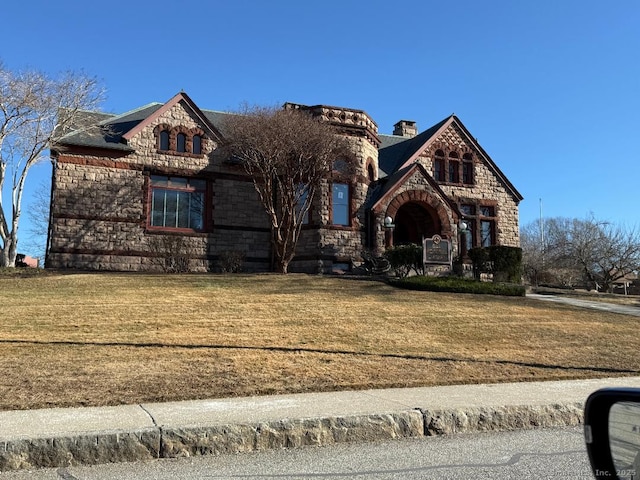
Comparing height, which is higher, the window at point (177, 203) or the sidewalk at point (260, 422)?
the window at point (177, 203)

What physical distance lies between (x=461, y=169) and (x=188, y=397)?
25909mm

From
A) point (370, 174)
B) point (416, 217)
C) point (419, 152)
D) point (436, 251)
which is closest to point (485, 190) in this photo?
point (419, 152)

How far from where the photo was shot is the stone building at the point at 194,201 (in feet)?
76.9

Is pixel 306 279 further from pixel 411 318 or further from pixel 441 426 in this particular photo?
pixel 441 426

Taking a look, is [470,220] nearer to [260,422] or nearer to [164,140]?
[164,140]

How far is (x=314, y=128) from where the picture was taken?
22469 millimetres

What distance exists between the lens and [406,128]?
36.7 meters

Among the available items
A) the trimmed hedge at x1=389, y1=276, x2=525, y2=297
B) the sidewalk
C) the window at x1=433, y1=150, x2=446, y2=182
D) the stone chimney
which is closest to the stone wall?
the window at x1=433, y1=150, x2=446, y2=182

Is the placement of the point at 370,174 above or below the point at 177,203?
above

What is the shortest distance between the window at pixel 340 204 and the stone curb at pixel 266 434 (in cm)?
1906

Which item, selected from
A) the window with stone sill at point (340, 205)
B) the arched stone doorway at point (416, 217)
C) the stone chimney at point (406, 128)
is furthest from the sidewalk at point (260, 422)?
the stone chimney at point (406, 128)

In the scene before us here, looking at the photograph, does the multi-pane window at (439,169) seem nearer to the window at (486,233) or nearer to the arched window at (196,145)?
the window at (486,233)

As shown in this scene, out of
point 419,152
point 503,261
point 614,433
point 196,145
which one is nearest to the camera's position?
point 614,433

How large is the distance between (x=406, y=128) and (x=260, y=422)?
1296 inches
